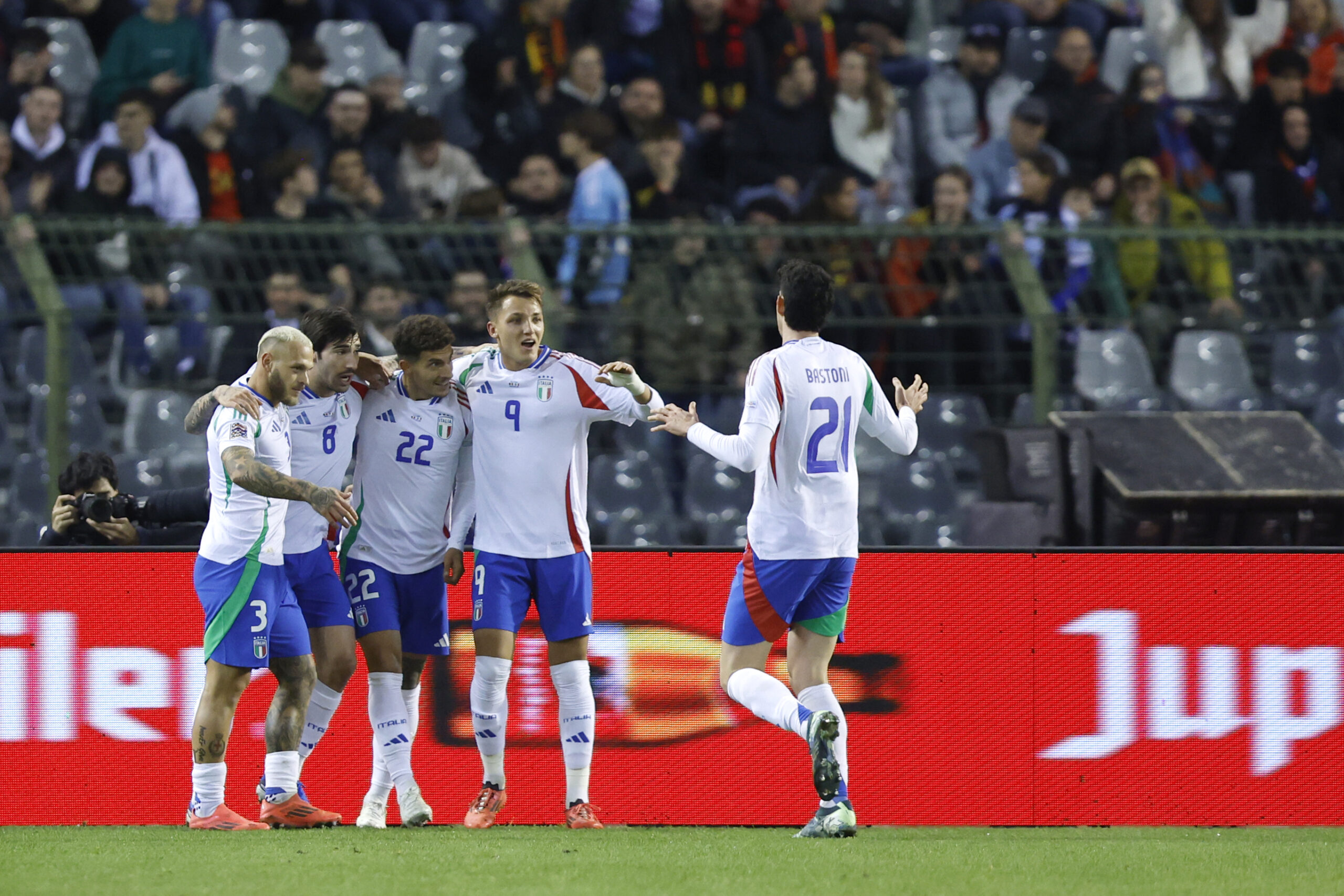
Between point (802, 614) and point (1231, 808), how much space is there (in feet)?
5.76

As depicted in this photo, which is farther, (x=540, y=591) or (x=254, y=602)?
(x=540, y=591)

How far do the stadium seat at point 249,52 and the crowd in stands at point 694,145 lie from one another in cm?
14

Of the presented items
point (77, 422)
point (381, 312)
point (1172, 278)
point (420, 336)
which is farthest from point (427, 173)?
point (420, 336)

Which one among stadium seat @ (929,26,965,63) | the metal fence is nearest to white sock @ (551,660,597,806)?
the metal fence

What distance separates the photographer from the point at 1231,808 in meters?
5.88

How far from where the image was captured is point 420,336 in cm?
566

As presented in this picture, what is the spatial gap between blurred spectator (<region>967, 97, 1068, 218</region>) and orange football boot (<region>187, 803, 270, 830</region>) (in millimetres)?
7021

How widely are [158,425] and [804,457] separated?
4.27m

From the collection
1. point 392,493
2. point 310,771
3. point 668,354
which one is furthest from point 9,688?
point 668,354

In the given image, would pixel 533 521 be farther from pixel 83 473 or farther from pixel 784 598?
pixel 83 473

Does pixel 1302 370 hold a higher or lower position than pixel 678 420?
higher

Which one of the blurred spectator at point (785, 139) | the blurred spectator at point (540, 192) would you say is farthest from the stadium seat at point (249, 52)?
the blurred spectator at point (785, 139)

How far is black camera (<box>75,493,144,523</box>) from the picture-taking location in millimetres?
6000

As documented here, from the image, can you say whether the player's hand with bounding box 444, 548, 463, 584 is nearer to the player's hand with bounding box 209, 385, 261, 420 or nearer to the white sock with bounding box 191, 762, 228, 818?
the player's hand with bounding box 209, 385, 261, 420
